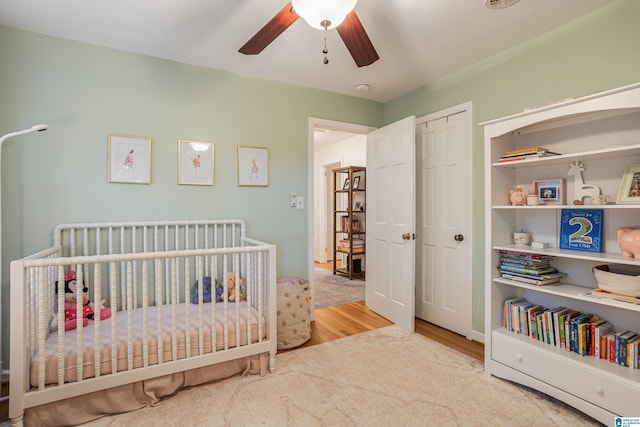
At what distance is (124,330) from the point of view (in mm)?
1885

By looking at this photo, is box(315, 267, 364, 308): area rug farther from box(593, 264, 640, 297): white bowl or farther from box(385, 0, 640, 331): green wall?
box(593, 264, 640, 297): white bowl

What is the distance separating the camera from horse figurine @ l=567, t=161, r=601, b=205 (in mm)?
1881

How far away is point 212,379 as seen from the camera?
201 centimetres

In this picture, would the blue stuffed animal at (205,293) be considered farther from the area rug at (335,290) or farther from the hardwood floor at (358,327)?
the area rug at (335,290)

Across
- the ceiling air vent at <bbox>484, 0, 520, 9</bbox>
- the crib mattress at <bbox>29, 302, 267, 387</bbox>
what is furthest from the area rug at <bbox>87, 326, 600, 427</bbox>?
the ceiling air vent at <bbox>484, 0, 520, 9</bbox>

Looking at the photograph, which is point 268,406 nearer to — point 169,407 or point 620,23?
point 169,407

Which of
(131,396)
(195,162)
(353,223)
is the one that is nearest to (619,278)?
(131,396)

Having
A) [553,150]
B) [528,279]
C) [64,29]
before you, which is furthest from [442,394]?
[64,29]

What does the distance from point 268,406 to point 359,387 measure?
0.58 meters

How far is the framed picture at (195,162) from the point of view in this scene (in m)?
2.59

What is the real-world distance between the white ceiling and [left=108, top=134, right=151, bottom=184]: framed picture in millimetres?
695

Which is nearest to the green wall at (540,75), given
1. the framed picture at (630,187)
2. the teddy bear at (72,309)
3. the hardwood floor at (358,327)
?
the hardwood floor at (358,327)

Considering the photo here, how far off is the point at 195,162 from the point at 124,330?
138 centimetres

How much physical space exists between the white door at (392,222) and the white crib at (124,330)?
1.37m
